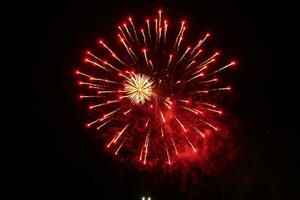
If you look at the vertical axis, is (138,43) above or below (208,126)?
above

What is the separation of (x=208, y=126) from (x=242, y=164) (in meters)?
2.40

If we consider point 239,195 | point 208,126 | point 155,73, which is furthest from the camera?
point 239,195

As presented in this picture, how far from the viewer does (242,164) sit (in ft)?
44.6

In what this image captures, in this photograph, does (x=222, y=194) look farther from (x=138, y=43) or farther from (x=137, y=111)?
(x=138, y=43)

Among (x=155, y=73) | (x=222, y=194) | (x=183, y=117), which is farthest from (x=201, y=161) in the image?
(x=155, y=73)

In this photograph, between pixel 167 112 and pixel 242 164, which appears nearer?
pixel 167 112

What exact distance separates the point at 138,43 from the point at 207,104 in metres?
2.31

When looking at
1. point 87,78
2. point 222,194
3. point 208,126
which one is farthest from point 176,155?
point 87,78

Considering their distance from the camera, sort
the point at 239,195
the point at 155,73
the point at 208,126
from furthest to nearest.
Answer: the point at 239,195, the point at 208,126, the point at 155,73

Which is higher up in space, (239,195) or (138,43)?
(138,43)

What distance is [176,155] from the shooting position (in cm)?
1221

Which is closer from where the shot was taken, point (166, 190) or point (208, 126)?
point (208, 126)

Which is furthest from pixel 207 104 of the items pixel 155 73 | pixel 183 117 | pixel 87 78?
pixel 87 78

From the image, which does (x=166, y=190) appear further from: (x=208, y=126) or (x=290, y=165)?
(x=290, y=165)
